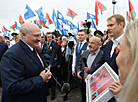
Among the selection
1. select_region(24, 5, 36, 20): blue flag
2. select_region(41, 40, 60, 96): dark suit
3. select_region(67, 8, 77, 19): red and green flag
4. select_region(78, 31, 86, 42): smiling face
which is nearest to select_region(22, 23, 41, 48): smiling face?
select_region(78, 31, 86, 42): smiling face

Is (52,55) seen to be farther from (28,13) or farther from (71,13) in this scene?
(71,13)

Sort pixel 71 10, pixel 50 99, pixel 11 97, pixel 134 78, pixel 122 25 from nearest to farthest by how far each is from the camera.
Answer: pixel 134 78 < pixel 11 97 < pixel 122 25 < pixel 50 99 < pixel 71 10

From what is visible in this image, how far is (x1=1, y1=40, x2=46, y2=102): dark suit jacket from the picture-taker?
142 centimetres

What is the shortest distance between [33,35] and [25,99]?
3.26 ft

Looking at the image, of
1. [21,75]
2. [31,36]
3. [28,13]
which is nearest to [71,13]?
[28,13]

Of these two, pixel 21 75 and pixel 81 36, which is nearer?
pixel 21 75

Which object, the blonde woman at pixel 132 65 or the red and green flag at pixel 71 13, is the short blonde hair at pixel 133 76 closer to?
the blonde woman at pixel 132 65

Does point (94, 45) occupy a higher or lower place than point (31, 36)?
lower

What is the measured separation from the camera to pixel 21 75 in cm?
150

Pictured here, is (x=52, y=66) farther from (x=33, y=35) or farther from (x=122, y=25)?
(x=122, y=25)

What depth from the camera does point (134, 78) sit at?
509mm

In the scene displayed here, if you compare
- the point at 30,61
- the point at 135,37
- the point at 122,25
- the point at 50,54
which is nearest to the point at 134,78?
the point at 135,37

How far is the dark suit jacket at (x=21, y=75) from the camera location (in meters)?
1.42

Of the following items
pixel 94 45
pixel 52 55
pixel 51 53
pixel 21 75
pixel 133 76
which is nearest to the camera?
pixel 133 76
